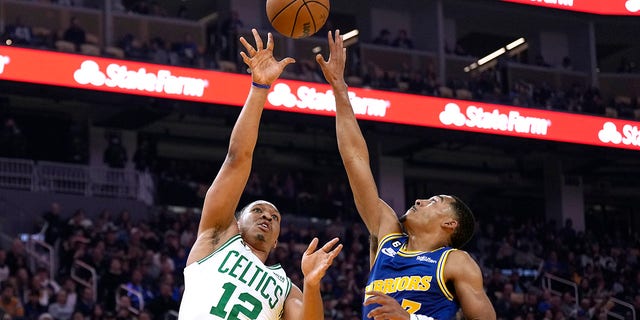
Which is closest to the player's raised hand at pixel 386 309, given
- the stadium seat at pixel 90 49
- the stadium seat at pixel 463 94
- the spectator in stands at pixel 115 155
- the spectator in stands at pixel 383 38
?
the stadium seat at pixel 90 49

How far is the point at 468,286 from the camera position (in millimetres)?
5918

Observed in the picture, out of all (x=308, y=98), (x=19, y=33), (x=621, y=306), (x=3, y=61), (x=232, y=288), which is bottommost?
(x=621, y=306)

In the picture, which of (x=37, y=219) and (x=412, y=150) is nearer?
(x=37, y=219)

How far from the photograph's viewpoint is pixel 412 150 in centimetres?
2764

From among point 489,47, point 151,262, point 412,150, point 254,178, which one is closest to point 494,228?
point 412,150

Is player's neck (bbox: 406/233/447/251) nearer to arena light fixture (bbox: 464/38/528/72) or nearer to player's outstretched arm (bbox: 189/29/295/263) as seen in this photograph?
player's outstretched arm (bbox: 189/29/295/263)

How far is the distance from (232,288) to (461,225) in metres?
1.40

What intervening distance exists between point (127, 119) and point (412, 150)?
24.4 feet

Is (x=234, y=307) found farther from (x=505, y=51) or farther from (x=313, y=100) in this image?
(x=505, y=51)

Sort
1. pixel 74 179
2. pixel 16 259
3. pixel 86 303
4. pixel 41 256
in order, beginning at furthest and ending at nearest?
1. pixel 74 179
2. pixel 41 256
3. pixel 16 259
4. pixel 86 303

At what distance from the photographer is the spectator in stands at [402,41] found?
27.2 meters

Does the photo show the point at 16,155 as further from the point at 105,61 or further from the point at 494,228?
the point at 494,228

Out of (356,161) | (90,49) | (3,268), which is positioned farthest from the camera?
(90,49)

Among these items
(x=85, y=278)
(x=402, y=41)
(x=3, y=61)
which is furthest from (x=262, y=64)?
(x=402, y=41)
